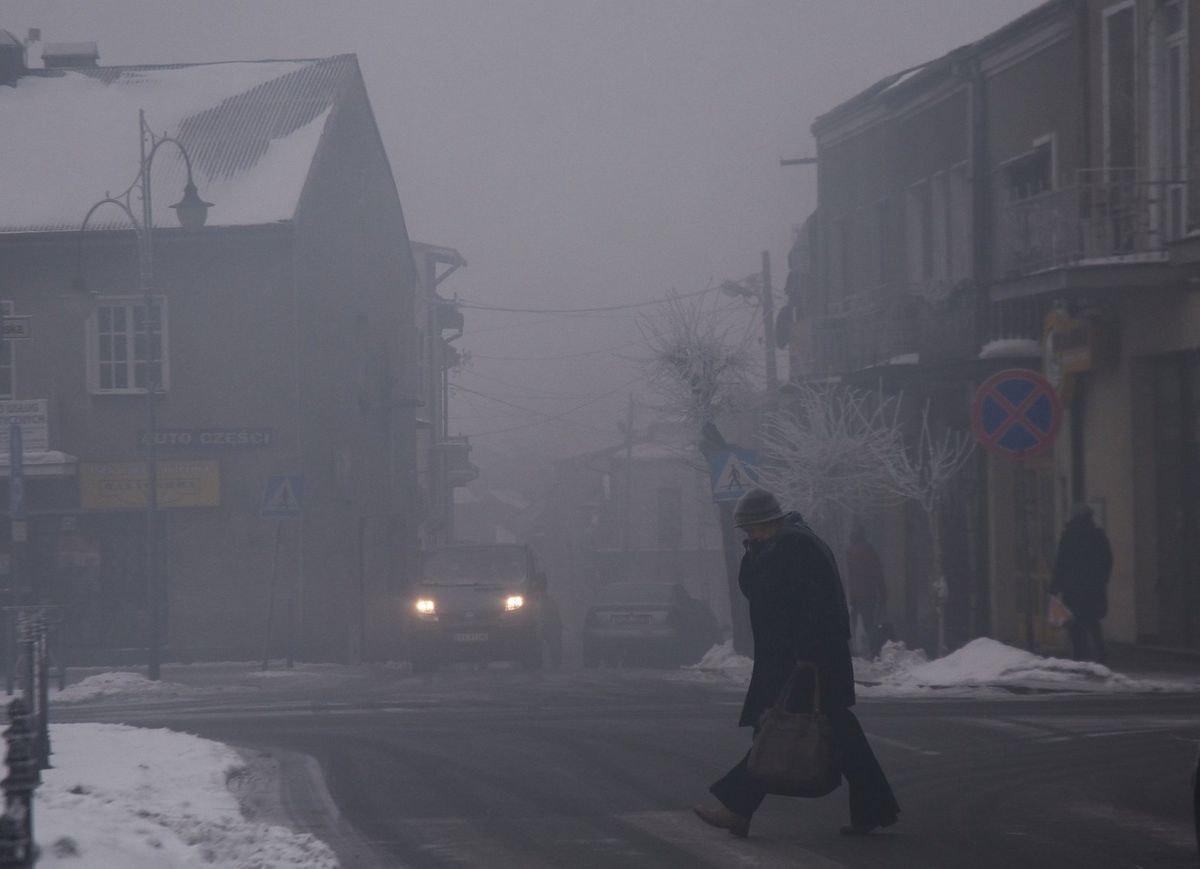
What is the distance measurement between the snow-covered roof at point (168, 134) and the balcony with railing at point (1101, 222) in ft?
47.1

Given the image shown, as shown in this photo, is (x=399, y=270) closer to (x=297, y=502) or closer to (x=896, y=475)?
(x=297, y=502)

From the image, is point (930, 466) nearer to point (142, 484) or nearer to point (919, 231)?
point (919, 231)

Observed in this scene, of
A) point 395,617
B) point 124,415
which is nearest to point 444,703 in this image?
point 124,415

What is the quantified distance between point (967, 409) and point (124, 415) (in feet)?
47.0

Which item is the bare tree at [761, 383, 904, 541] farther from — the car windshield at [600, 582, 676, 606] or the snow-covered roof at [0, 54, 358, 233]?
the snow-covered roof at [0, 54, 358, 233]

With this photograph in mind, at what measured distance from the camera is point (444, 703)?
1689 centimetres

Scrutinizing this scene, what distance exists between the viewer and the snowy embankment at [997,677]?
1606 cm

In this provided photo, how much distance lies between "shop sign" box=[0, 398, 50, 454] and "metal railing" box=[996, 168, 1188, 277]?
14.6 meters

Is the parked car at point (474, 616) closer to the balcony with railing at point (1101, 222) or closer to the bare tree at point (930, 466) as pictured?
the bare tree at point (930, 466)

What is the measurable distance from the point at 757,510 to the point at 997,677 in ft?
31.7

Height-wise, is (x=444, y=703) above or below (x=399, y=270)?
below

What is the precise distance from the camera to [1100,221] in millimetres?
18812

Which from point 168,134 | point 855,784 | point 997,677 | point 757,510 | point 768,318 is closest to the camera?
point 855,784

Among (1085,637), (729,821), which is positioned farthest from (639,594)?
(729,821)
